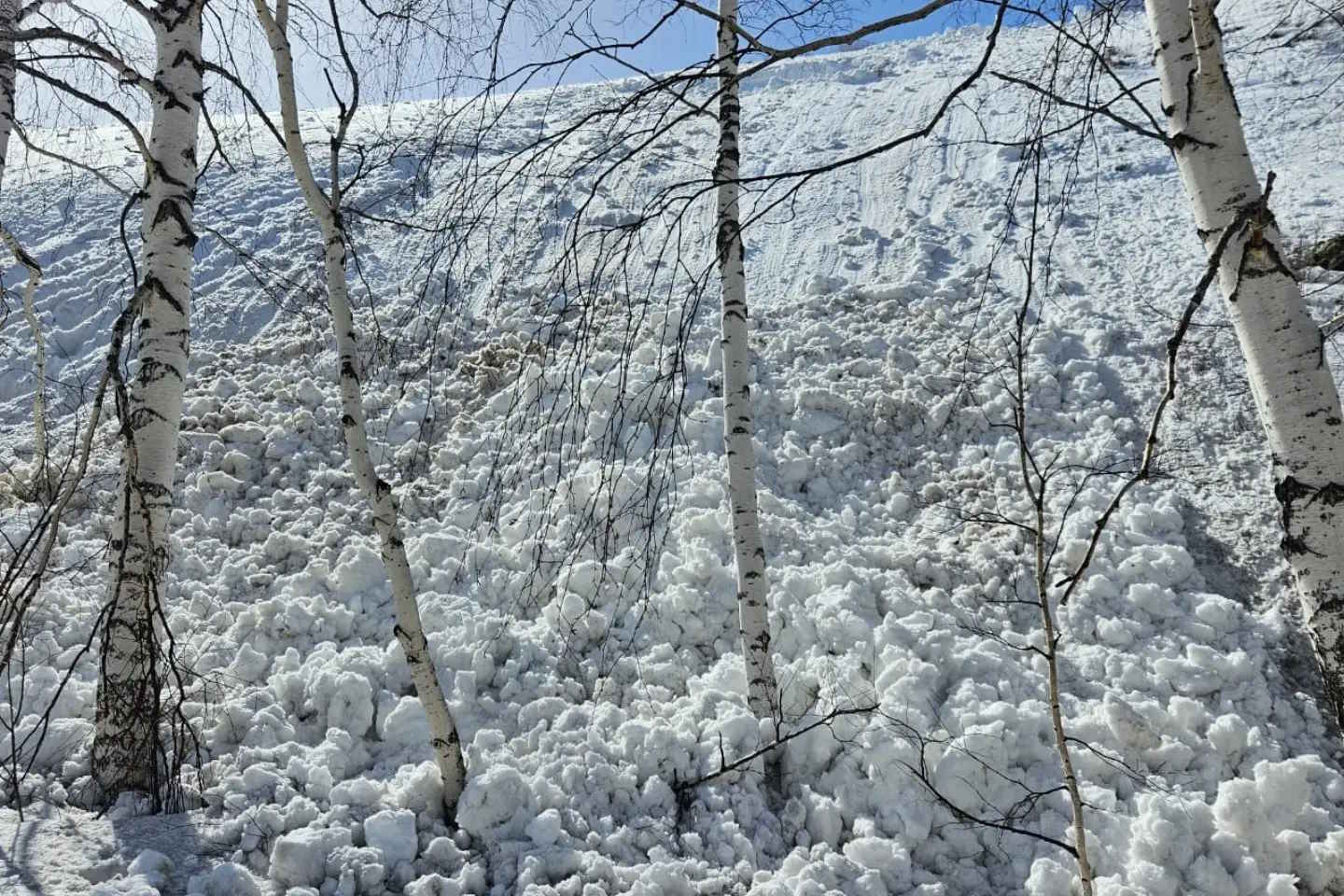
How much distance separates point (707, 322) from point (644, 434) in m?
2.04

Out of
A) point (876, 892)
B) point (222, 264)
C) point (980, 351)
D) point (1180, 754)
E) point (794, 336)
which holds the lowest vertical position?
point (876, 892)

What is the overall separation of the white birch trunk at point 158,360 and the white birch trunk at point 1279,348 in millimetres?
3862

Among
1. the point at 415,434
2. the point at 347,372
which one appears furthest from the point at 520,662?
the point at 415,434

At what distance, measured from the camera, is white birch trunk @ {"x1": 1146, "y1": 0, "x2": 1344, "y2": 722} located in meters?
1.94

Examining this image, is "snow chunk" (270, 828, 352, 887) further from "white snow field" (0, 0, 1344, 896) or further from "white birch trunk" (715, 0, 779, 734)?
"white birch trunk" (715, 0, 779, 734)

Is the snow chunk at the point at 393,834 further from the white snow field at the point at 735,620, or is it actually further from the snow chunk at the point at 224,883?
the snow chunk at the point at 224,883

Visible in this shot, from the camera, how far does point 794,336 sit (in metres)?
7.84

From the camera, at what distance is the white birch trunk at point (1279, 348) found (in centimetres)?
194

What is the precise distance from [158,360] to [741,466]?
116 inches

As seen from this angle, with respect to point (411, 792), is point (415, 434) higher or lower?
higher

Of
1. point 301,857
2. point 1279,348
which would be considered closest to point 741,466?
point 1279,348

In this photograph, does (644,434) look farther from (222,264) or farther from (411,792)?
(222,264)

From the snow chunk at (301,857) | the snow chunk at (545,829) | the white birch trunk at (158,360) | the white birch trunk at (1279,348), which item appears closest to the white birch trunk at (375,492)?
the snow chunk at (545,829)

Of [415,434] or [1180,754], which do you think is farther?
[415,434]
